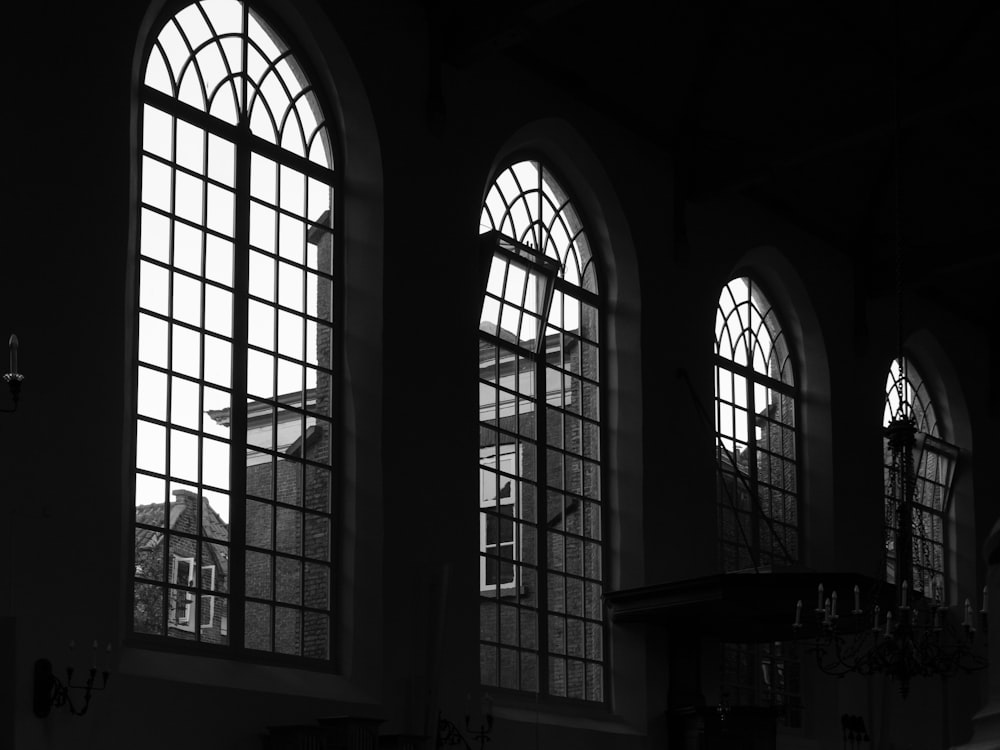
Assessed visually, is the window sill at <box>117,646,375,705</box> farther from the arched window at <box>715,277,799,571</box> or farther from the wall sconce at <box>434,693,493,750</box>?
the arched window at <box>715,277,799,571</box>

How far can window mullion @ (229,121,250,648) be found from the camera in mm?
9883

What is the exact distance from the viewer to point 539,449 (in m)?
12.8

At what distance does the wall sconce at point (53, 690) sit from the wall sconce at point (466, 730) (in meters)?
2.85

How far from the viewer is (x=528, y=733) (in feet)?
38.1

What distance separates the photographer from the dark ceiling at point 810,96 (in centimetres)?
1334

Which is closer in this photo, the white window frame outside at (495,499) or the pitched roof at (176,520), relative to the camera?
the pitched roof at (176,520)

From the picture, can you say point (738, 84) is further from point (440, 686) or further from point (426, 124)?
point (440, 686)

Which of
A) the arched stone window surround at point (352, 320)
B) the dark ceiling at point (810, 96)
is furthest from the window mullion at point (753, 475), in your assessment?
the arched stone window surround at point (352, 320)

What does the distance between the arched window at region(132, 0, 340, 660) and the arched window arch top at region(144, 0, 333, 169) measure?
0.04 ft

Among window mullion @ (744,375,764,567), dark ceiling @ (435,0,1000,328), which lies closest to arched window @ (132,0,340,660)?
dark ceiling @ (435,0,1000,328)

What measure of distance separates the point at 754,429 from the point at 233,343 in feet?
23.1

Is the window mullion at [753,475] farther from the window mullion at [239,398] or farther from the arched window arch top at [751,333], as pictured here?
the window mullion at [239,398]

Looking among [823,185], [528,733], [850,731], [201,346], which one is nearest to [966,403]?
[823,185]

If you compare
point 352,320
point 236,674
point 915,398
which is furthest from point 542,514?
point 915,398
